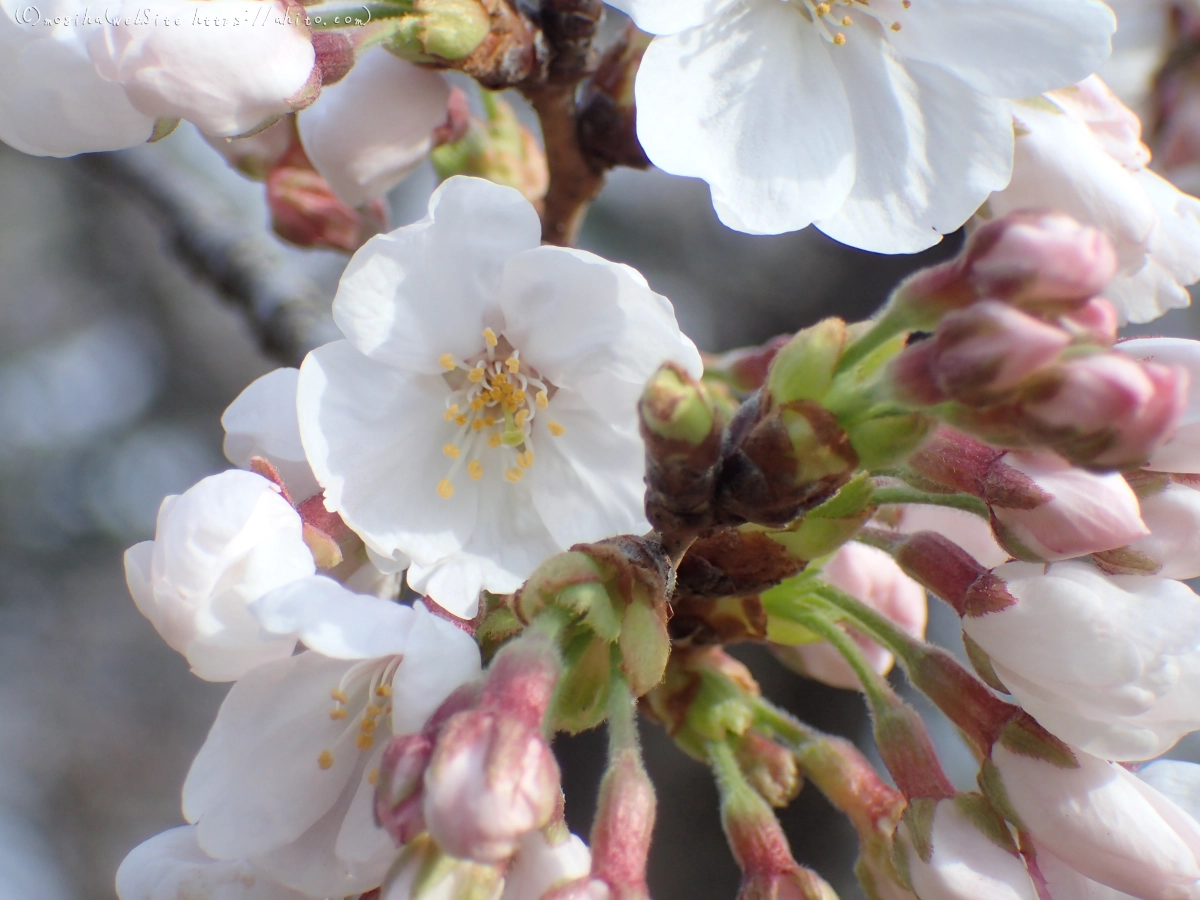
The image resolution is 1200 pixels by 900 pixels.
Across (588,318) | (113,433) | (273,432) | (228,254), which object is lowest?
(113,433)

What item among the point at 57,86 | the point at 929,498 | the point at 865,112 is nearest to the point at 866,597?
the point at 929,498

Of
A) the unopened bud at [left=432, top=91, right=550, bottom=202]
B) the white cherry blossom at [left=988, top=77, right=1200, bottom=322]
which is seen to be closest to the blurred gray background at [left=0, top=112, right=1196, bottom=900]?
the unopened bud at [left=432, top=91, right=550, bottom=202]

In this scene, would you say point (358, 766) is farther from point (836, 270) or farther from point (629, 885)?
point (836, 270)

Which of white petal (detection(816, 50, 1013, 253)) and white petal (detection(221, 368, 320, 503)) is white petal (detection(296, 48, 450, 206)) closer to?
white petal (detection(221, 368, 320, 503))

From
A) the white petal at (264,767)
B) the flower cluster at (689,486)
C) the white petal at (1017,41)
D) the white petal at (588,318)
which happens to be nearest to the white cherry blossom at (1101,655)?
the flower cluster at (689,486)

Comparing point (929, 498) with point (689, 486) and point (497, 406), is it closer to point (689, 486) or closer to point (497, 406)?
point (689, 486)
